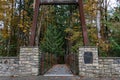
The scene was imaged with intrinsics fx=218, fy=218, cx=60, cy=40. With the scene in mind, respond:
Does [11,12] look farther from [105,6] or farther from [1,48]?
[105,6]

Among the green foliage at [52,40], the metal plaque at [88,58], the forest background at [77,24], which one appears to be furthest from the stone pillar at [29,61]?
the green foliage at [52,40]

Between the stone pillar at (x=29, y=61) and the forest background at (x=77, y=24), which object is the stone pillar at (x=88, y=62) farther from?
the forest background at (x=77, y=24)

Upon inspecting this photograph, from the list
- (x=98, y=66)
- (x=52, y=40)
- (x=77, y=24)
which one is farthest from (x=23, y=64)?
(x=52, y=40)

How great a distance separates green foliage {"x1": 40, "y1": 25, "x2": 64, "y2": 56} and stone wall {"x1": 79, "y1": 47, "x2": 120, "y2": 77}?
2224 cm

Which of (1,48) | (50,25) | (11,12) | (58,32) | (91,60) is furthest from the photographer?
(58,32)

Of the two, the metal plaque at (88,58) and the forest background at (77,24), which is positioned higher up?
the forest background at (77,24)

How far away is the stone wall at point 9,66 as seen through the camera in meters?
10.5

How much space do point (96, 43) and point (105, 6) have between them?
3.89 metres

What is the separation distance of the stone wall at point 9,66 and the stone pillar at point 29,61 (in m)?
0.23

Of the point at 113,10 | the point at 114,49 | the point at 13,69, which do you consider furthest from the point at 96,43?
the point at 13,69

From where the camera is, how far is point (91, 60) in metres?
10.4

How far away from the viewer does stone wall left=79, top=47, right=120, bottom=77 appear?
1034 cm

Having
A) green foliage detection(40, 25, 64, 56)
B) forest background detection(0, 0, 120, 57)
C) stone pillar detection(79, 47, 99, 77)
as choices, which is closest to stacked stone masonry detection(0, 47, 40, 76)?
stone pillar detection(79, 47, 99, 77)

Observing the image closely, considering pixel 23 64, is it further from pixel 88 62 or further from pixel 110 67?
pixel 110 67
